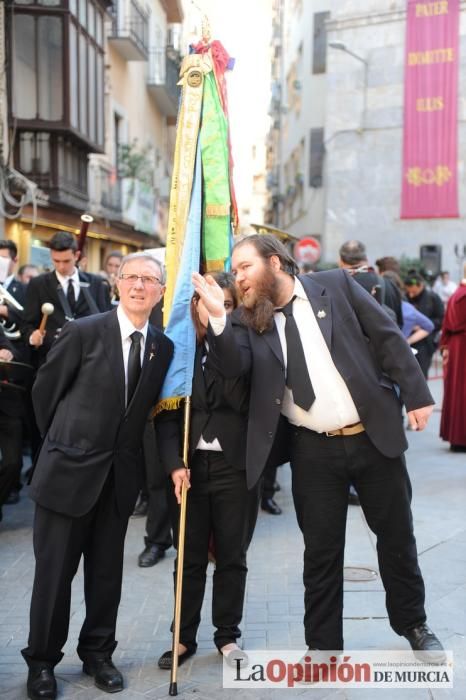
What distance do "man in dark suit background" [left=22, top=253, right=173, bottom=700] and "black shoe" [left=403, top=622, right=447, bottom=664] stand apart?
141 centimetres

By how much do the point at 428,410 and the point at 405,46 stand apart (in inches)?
997

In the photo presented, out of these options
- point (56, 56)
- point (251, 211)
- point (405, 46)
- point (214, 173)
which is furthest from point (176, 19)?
point (251, 211)

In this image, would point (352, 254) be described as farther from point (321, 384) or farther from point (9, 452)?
point (321, 384)

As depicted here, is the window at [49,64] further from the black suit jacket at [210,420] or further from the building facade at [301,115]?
the building facade at [301,115]

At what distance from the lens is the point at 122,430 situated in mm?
3998

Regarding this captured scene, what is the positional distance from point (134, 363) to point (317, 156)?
28.7 metres

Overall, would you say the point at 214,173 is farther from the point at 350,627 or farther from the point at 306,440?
the point at 350,627

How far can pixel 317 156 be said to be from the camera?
3167cm

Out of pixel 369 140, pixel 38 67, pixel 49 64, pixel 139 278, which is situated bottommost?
pixel 139 278

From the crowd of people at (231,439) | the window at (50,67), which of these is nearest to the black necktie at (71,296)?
the crowd of people at (231,439)

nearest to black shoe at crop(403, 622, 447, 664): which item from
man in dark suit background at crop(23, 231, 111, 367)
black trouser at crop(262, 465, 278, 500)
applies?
black trouser at crop(262, 465, 278, 500)

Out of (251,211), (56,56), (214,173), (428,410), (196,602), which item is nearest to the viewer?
(428,410)

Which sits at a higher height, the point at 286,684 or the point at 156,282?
the point at 156,282

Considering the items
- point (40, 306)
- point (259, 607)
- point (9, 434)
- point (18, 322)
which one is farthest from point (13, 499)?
point (259, 607)
